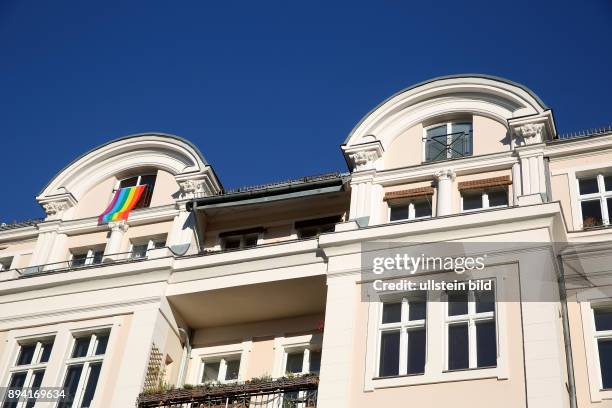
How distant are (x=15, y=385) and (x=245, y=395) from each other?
653 centimetres

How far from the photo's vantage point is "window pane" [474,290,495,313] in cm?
2041

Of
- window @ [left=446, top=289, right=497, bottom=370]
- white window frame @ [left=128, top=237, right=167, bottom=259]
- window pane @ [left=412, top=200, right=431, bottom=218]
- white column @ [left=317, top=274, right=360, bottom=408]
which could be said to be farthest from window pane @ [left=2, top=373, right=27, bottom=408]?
window @ [left=446, top=289, right=497, bottom=370]

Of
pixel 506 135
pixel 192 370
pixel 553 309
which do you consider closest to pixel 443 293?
pixel 553 309

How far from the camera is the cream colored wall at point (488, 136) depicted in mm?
24516

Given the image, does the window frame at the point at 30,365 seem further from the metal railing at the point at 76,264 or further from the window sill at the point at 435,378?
the window sill at the point at 435,378

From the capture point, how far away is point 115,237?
2714 cm

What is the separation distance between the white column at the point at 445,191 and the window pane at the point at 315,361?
182 inches

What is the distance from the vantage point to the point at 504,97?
2497cm

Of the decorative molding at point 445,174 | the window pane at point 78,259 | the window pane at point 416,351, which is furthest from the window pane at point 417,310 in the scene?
the window pane at point 78,259

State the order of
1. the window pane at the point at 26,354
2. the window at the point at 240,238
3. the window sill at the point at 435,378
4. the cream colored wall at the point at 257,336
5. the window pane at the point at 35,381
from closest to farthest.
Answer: the window sill at the point at 435,378
the window pane at the point at 35,381
the cream colored wall at the point at 257,336
the window pane at the point at 26,354
the window at the point at 240,238

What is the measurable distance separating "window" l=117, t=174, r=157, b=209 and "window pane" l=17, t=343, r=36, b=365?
206 inches

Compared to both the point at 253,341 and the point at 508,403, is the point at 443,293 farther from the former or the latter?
the point at 253,341

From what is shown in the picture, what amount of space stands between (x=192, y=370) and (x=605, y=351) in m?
10.3

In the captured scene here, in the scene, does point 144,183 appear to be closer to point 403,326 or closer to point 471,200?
point 471,200
